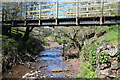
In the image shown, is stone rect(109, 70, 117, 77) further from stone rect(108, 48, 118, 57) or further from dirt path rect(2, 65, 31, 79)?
dirt path rect(2, 65, 31, 79)

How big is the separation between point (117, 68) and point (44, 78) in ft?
16.3

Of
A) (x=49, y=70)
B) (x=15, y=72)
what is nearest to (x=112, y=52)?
(x=49, y=70)

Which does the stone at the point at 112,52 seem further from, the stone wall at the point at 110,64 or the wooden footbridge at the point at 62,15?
the wooden footbridge at the point at 62,15

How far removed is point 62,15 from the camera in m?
11.7

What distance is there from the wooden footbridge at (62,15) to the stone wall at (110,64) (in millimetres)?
1816

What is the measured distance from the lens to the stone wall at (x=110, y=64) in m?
8.35

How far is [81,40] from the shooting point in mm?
20500

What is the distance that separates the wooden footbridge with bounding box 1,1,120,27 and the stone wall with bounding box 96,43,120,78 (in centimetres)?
182

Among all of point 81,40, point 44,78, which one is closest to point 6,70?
point 44,78

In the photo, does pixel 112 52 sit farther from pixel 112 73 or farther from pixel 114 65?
pixel 112 73

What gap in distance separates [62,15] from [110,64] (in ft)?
15.9

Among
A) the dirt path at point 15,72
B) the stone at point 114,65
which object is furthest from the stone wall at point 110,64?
the dirt path at point 15,72

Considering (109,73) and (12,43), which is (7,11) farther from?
(109,73)

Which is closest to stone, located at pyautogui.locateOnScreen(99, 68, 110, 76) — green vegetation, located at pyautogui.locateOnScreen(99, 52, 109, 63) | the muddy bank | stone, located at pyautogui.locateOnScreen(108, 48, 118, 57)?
green vegetation, located at pyautogui.locateOnScreen(99, 52, 109, 63)
